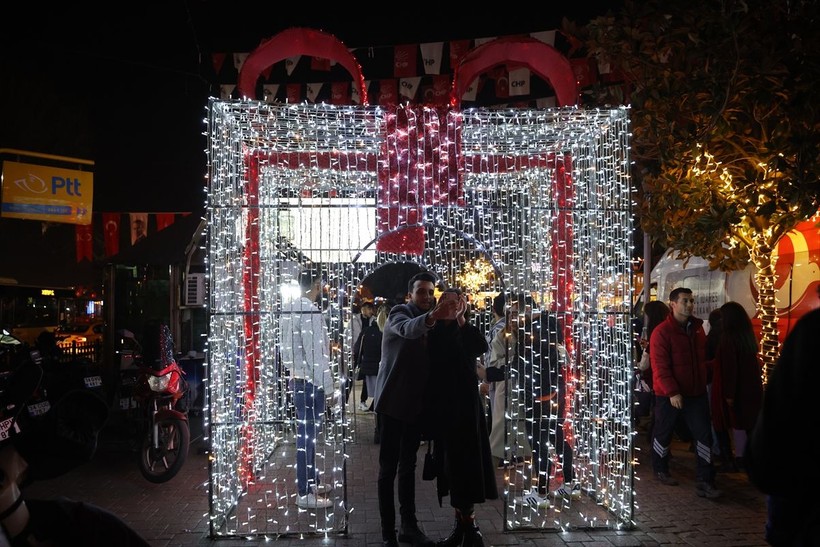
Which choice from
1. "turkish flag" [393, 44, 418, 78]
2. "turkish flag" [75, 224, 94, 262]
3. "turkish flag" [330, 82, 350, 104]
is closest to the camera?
"turkish flag" [393, 44, 418, 78]

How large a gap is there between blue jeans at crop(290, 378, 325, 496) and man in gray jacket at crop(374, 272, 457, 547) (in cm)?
85

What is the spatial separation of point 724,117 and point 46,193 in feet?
37.7

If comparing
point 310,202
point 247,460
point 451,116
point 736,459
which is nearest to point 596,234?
point 451,116

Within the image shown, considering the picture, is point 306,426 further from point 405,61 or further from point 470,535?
point 405,61

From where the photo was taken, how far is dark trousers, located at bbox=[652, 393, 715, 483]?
5.55m

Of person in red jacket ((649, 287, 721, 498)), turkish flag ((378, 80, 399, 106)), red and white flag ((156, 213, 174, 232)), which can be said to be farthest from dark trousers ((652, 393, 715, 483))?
red and white flag ((156, 213, 174, 232))

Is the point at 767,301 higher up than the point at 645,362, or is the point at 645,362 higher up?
the point at 767,301

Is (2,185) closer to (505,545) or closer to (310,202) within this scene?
(310,202)

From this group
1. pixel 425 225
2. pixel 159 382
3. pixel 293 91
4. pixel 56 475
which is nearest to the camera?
pixel 56 475

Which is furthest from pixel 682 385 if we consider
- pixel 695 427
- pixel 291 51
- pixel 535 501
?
pixel 291 51

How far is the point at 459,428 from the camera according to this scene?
162 inches

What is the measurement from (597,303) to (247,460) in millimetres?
3546

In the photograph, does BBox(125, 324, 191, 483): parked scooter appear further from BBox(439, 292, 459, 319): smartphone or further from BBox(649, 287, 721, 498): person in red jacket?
BBox(649, 287, 721, 498): person in red jacket

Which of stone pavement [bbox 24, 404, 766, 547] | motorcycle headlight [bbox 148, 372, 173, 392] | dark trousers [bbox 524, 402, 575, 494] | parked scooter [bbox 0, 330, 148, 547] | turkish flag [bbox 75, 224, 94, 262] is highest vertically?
turkish flag [bbox 75, 224, 94, 262]
